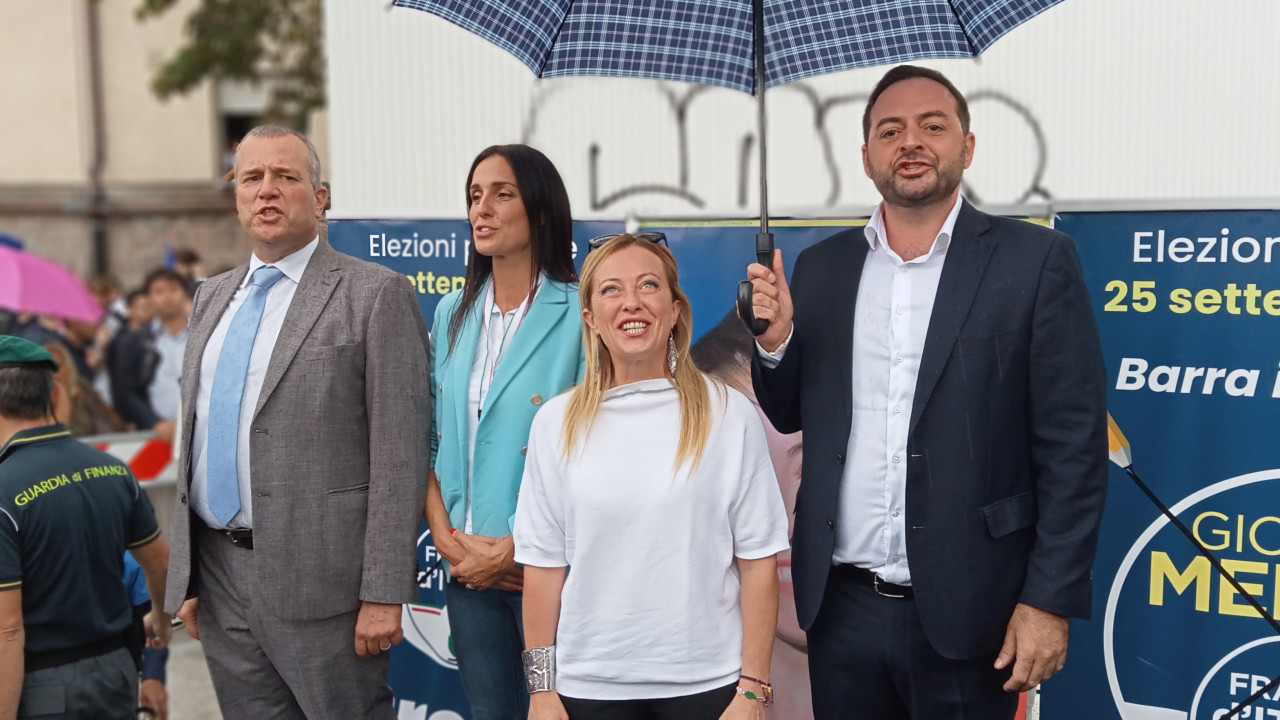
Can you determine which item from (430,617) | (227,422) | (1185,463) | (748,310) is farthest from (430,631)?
(1185,463)

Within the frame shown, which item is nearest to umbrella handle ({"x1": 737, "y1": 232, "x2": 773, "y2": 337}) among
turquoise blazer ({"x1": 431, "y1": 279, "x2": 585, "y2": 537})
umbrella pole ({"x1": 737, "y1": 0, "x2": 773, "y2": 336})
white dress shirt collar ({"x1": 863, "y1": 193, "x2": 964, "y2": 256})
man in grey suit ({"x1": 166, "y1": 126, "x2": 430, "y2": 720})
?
umbrella pole ({"x1": 737, "y1": 0, "x2": 773, "y2": 336})

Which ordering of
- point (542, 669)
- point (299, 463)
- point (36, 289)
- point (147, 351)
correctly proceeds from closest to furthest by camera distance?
point (542, 669)
point (299, 463)
point (36, 289)
point (147, 351)

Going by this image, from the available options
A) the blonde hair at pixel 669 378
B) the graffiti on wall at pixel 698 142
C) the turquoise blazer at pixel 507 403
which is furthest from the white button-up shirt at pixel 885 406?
the graffiti on wall at pixel 698 142

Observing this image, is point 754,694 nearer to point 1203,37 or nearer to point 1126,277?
point 1126,277

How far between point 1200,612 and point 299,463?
2345mm

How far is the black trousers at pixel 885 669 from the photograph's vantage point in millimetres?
2574

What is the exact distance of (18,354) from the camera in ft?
10.7

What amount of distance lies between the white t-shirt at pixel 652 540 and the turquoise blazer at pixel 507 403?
15.2 inches

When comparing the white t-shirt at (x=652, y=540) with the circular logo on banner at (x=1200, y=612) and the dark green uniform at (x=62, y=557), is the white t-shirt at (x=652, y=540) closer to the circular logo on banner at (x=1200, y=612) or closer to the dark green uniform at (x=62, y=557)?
the circular logo on banner at (x=1200, y=612)

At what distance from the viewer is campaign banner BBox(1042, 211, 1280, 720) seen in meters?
2.96

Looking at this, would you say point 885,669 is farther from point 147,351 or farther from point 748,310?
point 147,351

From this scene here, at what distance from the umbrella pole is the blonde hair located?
133 mm

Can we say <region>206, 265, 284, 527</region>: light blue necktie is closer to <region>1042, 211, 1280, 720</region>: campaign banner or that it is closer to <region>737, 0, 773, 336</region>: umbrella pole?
<region>737, 0, 773, 336</region>: umbrella pole

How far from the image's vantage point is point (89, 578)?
3.26 meters
